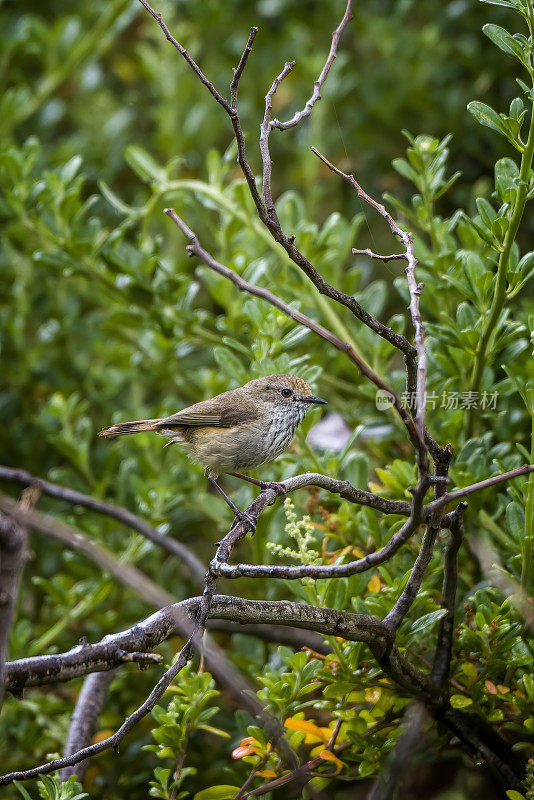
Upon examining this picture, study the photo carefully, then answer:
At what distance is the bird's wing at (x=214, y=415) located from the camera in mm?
3113

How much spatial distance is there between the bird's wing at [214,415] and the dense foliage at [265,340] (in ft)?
0.45

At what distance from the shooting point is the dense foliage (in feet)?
7.41

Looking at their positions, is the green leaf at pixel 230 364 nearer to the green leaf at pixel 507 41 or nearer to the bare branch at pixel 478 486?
the bare branch at pixel 478 486

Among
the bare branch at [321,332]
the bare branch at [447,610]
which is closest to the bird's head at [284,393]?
the bare branch at [447,610]

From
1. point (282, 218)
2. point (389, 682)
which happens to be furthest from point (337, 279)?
point (389, 682)

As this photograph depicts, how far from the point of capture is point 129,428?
124 inches

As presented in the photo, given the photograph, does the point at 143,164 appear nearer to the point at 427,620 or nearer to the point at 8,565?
the point at 427,620

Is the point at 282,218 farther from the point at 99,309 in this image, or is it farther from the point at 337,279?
the point at 99,309

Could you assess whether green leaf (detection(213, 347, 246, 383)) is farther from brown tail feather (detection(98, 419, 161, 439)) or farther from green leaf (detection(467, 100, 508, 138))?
green leaf (detection(467, 100, 508, 138))

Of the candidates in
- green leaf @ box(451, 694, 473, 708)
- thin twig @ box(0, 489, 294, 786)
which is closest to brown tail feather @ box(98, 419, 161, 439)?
thin twig @ box(0, 489, 294, 786)

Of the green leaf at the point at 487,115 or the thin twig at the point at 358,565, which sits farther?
the green leaf at the point at 487,115

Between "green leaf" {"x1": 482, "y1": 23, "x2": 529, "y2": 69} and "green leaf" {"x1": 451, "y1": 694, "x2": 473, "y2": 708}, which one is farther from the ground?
"green leaf" {"x1": 482, "y1": 23, "x2": 529, "y2": 69}

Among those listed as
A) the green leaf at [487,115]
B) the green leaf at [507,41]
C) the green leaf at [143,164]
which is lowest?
the green leaf at [487,115]

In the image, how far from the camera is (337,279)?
3283mm
